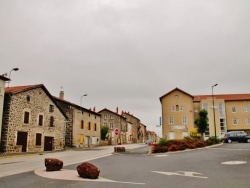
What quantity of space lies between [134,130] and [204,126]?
55027 mm

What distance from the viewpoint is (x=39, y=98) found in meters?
33.3

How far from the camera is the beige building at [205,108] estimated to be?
53.3 meters

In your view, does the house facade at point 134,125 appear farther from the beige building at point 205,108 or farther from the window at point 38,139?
the window at point 38,139

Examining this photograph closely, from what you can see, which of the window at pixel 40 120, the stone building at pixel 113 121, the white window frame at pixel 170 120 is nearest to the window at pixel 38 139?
the window at pixel 40 120

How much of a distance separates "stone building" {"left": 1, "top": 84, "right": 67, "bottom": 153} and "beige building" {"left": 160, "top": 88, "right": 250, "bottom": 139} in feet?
79.7

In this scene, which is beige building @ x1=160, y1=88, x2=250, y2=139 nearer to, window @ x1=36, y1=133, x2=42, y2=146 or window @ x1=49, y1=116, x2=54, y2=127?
window @ x1=49, y1=116, x2=54, y2=127

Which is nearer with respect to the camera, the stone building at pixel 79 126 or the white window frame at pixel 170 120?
the stone building at pixel 79 126

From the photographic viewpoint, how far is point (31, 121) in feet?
104

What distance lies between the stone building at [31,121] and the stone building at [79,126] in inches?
245

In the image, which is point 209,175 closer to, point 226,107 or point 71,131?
point 71,131

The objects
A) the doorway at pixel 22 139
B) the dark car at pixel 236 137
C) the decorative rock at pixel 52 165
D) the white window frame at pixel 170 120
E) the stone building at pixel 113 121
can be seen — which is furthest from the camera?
the stone building at pixel 113 121

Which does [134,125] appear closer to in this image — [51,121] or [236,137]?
[236,137]

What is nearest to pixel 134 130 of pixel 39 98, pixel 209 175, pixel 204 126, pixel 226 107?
pixel 226 107

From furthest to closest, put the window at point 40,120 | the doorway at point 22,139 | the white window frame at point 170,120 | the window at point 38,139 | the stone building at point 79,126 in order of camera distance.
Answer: the white window frame at point 170,120
the stone building at point 79,126
the window at point 40,120
the window at point 38,139
the doorway at point 22,139
